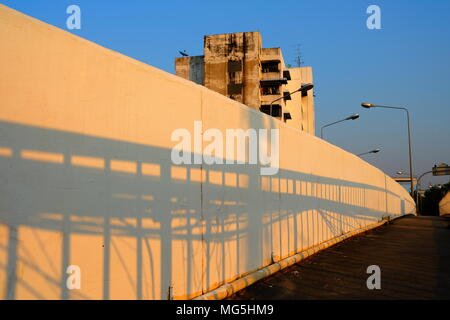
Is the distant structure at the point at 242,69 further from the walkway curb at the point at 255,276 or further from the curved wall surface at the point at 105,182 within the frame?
the curved wall surface at the point at 105,182

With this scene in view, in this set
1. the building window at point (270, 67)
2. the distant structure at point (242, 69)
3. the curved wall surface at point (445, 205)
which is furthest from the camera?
the building window at point (270, 67)

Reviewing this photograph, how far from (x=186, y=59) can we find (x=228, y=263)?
173 feet

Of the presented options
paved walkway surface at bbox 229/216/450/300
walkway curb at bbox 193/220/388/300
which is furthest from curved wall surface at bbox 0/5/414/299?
paved walkway surface at bbox 229/216/450/300

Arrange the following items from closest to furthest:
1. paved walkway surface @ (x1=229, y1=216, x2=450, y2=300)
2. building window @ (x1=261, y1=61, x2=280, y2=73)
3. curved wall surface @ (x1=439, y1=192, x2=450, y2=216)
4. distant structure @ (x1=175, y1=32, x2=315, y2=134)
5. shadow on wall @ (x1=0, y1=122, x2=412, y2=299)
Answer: shadow on wall @ (x1=0, y1=122, x2=412, y2=299)
paved walkway surface @ (x1=229, y1=216, x2=450, y2=300)
curved wall surface @ (x1=439, y1=192, x2=450, y2=216)
distant structure @ (x1=175, y1=32, x2=315, y2=134)
building window @ (x1=261, y1=61, x2=280, y2=73)

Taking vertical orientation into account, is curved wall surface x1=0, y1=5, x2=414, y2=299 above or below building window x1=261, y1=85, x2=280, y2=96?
below

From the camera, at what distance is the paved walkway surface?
5.06m

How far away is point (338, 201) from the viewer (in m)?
11.2

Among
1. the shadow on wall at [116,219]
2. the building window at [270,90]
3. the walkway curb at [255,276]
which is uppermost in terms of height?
the building window at [270,90]

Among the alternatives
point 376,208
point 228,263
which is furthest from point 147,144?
point 376,208

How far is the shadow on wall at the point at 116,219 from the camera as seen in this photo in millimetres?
2639

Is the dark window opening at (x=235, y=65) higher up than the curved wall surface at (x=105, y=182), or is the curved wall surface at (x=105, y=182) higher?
the dark window opening at (x=235, y=65)

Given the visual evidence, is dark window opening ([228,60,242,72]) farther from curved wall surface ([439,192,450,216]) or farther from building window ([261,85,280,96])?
curved wall surface ([439,192,450,216])

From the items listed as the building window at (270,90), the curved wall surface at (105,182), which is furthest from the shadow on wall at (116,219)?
the building window at (270,90)

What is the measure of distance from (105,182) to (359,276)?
4.63 m
